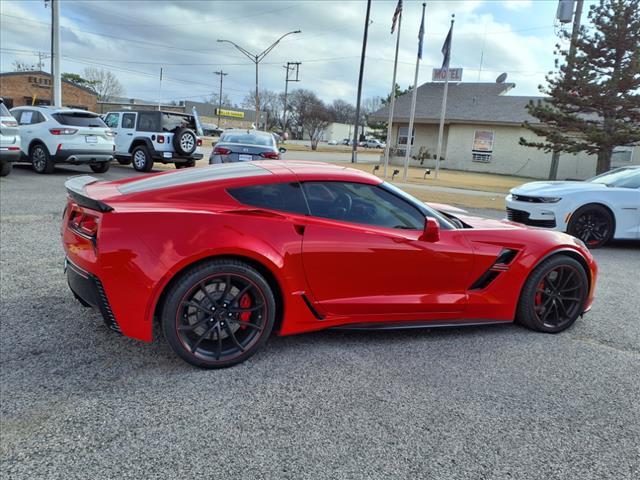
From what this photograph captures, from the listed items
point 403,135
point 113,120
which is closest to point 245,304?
point 113,120

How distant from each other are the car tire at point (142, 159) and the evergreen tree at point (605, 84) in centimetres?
1557

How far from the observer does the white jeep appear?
1474 cm

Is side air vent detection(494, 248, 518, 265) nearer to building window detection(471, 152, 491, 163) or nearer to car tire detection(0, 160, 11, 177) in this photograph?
car tire detection(0, 160, 11, 177)

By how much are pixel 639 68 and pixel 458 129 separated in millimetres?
14673

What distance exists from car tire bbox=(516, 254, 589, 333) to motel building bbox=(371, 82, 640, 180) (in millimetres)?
25907

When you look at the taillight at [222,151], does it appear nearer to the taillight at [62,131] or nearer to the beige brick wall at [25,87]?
the taillight at [62,131]

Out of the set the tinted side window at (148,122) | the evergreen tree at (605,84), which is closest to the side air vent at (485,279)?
the tinted side window at (148,122)

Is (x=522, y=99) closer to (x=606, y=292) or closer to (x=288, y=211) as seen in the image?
(x=606, y=292)

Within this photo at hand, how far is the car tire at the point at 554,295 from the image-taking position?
160 inches

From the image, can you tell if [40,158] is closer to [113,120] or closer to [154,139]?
[154,139]

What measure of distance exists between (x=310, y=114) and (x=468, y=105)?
3390cm

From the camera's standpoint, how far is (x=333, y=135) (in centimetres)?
9762

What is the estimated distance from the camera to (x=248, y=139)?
1199 cm

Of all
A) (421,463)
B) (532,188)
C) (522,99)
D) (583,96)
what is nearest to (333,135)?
(522,99)
